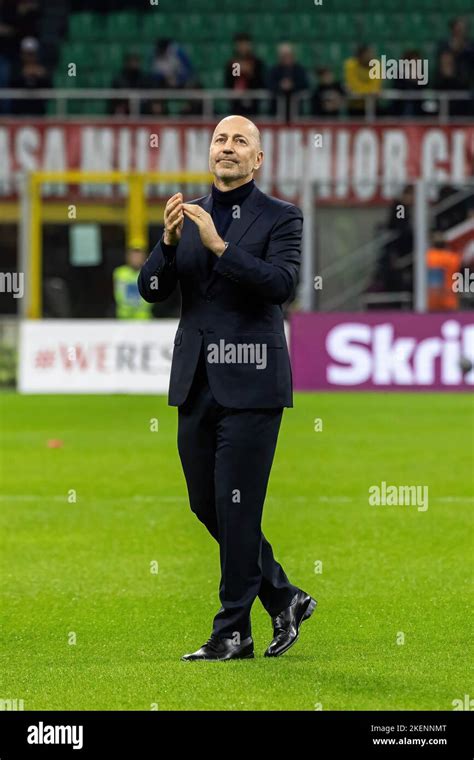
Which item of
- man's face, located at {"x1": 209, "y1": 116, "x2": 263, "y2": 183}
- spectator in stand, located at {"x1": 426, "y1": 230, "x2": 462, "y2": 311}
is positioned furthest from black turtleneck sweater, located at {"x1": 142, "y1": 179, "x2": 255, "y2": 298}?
spectator in stand, located at {"x1": 426, "y1": 230, "x2": 462, "y2": 311}

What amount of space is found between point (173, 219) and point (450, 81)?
2394 cm

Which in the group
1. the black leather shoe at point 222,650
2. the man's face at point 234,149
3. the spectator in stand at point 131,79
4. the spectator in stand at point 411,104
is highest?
the spectator in stand at point 131,79

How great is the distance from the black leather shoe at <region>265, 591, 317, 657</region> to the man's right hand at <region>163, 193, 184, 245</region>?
1681 mm

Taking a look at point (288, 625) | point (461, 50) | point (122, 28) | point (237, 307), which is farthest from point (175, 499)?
point (122, 28)

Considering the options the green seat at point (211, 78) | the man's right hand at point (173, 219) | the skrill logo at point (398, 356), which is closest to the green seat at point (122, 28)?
the green seat at point (211, 78)

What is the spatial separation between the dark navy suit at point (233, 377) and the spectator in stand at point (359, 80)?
75.8ft

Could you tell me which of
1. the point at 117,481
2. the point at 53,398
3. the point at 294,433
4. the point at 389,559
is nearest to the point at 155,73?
the point at 53,398

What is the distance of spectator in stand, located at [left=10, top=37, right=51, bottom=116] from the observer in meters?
30.1

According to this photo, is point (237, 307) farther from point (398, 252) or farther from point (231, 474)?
point (398, 252)

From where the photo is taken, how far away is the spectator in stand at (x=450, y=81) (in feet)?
98.7

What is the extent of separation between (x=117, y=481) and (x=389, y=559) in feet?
14.5

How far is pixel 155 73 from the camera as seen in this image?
30719 mm

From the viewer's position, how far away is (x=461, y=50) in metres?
30.6

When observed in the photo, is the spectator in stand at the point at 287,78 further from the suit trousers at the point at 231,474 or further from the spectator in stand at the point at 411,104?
the suit trousers at the point at 231,474
